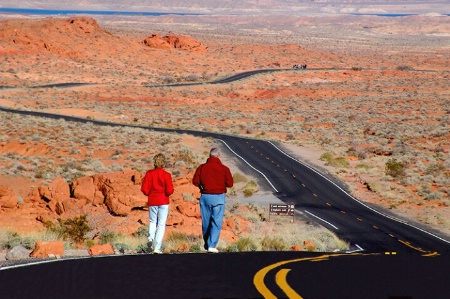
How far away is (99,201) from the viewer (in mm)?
22969

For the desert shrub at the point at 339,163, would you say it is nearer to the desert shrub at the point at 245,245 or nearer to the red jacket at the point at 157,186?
the desert shrub at the point at 245,245

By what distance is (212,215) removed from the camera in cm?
1192

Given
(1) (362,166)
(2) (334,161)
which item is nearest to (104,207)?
(2) (334,161)

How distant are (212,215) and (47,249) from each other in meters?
2.67

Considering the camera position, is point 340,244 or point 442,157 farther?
point 442,157

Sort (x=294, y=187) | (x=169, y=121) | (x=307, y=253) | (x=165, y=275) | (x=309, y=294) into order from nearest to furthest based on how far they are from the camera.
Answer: (x=309, y=294) → (x=165, y=275) → (x=307, y=253) → (x=294, y=187) → (x=169, y=121)

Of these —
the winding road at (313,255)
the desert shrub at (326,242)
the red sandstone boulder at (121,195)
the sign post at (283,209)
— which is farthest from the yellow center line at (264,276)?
the sign post at (283,209)

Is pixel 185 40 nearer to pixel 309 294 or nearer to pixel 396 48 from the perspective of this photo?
pixel 396 48

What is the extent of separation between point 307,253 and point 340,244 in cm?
781

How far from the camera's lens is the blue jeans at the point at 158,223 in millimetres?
11766

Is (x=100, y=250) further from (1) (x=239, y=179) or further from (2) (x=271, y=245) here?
(1) (x=239, y=179)

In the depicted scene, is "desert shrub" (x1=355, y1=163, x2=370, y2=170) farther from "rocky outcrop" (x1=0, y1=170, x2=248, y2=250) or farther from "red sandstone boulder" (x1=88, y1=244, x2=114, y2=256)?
"red sandstone boulder" (x1=88, y1=244, x2=114, y2=256)

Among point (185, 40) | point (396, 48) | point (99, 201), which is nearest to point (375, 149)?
Answer: point (99, 201)

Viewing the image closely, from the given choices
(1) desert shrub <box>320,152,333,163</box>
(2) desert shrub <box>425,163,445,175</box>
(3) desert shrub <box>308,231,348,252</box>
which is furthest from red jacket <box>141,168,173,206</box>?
(1) desert shrub <box>320,152,333,163</box>
